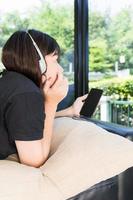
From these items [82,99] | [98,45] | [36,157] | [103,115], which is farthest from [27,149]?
[98,45]

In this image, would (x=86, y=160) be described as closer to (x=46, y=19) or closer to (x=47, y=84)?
(x=47, y=84)

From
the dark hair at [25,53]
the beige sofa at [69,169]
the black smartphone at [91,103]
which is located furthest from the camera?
the black smartphone at [91,103]

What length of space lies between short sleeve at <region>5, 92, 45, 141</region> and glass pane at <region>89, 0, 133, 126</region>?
3.47 feet

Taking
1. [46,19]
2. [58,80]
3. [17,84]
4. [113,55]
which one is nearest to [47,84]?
[58,80]

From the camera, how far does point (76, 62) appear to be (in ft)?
7.97

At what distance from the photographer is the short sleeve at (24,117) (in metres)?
1.09

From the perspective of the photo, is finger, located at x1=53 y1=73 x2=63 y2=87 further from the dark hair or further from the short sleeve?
the short sleeve

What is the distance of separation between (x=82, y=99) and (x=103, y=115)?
39 centimetres

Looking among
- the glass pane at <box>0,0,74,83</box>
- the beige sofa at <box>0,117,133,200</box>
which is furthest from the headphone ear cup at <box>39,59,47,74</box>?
the glass pane at <box>0,0,74,83</box>

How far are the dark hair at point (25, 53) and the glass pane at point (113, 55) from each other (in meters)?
0.92

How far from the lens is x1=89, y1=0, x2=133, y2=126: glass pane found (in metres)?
2.08

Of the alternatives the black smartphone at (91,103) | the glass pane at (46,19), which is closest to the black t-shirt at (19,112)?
the black smartphone at (91,103)

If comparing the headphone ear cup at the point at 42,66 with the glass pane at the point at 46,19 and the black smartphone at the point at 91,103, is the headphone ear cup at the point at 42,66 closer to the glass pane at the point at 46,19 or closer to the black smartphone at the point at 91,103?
the black smartphone at the point at 91,103

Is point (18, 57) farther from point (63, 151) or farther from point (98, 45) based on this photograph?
point (98, 45)
